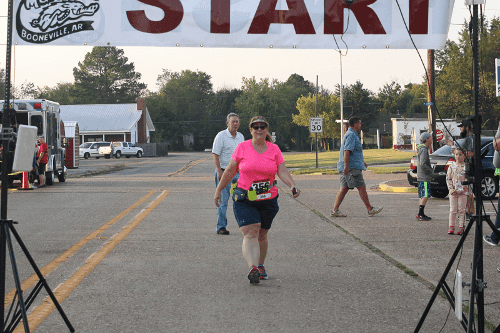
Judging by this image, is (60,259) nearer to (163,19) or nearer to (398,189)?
(163,19)

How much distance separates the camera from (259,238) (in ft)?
22.0

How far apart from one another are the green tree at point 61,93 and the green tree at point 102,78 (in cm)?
239

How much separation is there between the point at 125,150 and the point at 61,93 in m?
74.7

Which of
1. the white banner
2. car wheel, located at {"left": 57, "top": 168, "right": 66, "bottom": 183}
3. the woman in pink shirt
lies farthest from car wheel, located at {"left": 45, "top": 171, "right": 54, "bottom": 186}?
the woman in pink shirt

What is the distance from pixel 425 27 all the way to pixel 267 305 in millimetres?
3598

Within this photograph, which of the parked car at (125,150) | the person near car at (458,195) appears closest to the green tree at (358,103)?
the parked car at (125,150)

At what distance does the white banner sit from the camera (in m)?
6.57

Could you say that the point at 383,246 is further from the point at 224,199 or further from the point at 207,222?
the point at 207,222

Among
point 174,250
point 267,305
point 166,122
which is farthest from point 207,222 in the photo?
point 166,122

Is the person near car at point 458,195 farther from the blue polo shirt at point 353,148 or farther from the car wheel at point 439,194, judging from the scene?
the car wheel at point 439,194

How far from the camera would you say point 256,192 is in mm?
6426

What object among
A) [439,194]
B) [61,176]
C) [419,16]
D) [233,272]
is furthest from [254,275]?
[61,176]

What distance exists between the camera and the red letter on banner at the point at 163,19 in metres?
6.61

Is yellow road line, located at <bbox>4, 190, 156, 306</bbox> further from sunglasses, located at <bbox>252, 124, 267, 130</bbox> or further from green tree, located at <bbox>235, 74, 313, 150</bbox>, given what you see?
green tree, located at <bbox>235, 74, 313, 150</bbox>
